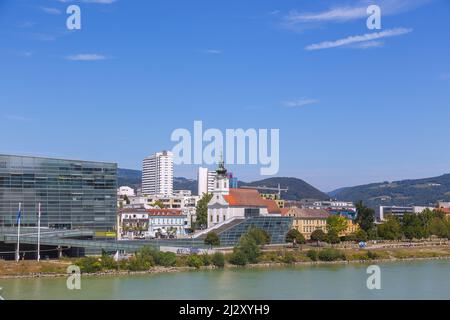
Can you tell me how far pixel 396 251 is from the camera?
17.1 metres

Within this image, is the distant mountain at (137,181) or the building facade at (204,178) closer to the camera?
the building facade at (204,178)

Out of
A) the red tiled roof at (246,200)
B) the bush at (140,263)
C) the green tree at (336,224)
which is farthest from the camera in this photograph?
the green tree at (336,224)

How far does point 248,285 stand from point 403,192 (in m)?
71.9

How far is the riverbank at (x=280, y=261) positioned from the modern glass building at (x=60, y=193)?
3.03 m

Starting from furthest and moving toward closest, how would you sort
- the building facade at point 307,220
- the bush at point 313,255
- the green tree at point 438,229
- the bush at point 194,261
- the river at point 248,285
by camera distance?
the green tree at point 438,229, the building facade at point 307,220, the bush at point 313,255, the bush at point 194,261, the river at point 248,285

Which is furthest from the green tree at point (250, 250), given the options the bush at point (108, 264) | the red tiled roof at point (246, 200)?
the red tiled roof at point (246, 200)

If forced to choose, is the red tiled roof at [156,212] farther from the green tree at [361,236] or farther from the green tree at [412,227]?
the green tree at [412,227]

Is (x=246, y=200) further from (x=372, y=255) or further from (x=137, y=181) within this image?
(x=137, y=181)

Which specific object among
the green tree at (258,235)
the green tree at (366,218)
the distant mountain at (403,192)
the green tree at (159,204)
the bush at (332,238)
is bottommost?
the bush at (332,238)

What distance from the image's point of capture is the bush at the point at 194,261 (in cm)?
1298

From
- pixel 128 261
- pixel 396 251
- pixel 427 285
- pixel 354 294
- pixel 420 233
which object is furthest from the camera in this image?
pixel 420 233
